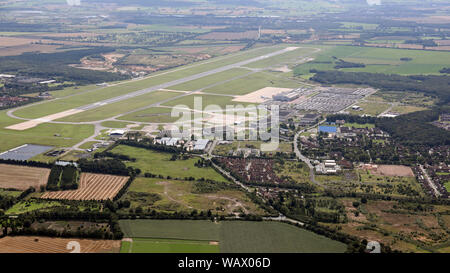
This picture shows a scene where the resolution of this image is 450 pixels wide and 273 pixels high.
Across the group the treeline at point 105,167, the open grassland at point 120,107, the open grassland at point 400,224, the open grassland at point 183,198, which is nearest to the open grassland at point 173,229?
the open grassland at point 183,198

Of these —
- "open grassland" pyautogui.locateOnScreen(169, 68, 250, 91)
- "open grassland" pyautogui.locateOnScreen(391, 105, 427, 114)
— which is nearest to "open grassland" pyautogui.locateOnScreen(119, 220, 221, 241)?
"open grassland" pyautogui.locateOnScreen(391, 105, 427, 114)

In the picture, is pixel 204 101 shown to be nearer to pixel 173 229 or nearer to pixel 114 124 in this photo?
pixel 114 124

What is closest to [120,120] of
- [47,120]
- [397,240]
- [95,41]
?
[47,120]

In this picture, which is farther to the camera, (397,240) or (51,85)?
(51,85)

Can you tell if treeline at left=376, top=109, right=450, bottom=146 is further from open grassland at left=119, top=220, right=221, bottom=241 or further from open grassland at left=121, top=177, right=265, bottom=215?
open grassland at left=119, top=220, right=221, bottom=241

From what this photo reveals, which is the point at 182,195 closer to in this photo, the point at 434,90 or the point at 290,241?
the point at 290,241

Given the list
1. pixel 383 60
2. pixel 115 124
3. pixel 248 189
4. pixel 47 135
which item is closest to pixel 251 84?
pixel 115 124
